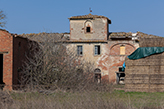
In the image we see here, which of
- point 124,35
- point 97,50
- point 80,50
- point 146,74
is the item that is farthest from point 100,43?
point 146,74

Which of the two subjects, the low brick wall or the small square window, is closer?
the low brick wall

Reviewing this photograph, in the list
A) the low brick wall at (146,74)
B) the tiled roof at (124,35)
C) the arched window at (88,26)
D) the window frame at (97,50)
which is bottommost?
the low brick wall at (146,74)

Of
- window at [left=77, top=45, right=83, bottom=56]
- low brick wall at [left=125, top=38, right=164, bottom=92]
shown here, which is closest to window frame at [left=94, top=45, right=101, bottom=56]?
window at [left=77, top=45, right=83, bottom=56]

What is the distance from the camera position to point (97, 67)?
33906 millimetres

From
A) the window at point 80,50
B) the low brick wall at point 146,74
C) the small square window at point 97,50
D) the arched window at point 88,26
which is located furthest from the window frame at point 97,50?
the low brick wall at point 146,74

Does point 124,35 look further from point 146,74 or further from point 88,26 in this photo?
point 146,74

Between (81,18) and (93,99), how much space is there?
24.9 metres

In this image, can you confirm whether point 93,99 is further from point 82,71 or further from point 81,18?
point 81,18

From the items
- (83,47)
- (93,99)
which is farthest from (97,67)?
(93,99)

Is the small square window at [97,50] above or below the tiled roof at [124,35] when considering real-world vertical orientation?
below

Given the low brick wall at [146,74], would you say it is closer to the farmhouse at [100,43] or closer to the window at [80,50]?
the farmhouse at [100,43]

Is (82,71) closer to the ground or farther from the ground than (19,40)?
closer to the ground

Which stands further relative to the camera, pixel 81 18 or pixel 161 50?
pixel 81 18

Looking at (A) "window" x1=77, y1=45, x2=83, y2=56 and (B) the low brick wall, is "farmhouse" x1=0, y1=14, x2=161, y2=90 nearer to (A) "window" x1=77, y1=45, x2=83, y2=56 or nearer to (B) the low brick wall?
(A) "window" x1=77, y1=45, x2=83, y2=56
